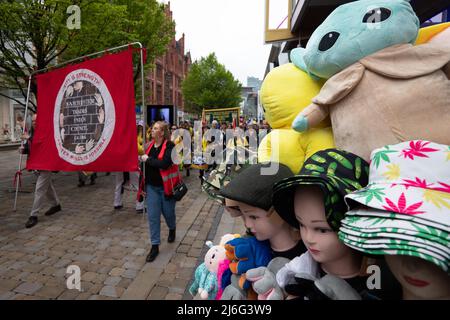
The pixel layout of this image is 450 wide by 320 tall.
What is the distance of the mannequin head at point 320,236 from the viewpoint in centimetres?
108

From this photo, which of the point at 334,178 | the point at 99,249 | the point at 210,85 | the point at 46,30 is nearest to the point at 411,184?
the point at 334,178

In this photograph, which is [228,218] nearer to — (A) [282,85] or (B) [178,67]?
(A) [282,85]

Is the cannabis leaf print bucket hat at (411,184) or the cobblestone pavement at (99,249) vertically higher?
the cannabis leaf print bucket hat at (411,184)

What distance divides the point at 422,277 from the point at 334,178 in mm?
395

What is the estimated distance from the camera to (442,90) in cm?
Answer: 99

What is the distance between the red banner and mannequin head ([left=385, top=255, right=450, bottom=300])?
354cm

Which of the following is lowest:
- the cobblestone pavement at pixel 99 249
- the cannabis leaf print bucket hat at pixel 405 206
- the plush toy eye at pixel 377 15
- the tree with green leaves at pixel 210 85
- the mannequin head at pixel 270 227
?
the cobblestone pavement at pixel 99 249

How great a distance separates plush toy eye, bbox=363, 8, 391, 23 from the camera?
42.9 inches

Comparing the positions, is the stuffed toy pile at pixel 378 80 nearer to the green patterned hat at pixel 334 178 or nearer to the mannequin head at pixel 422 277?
the green patterned hat at pixel 334 178

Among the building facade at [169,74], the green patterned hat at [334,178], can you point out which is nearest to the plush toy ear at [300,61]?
the green patterned hat at [334,178]

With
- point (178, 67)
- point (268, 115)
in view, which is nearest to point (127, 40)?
point (268, 115)

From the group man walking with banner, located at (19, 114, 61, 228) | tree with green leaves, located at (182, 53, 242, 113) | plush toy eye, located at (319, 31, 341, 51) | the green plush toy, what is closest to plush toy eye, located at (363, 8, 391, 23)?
the green plush toy

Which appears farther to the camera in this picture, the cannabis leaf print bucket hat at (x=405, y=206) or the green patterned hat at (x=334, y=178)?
the green patterned hat at (x=334, y=178)

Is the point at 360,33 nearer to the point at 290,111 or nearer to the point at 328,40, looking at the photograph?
the point at 328,40
